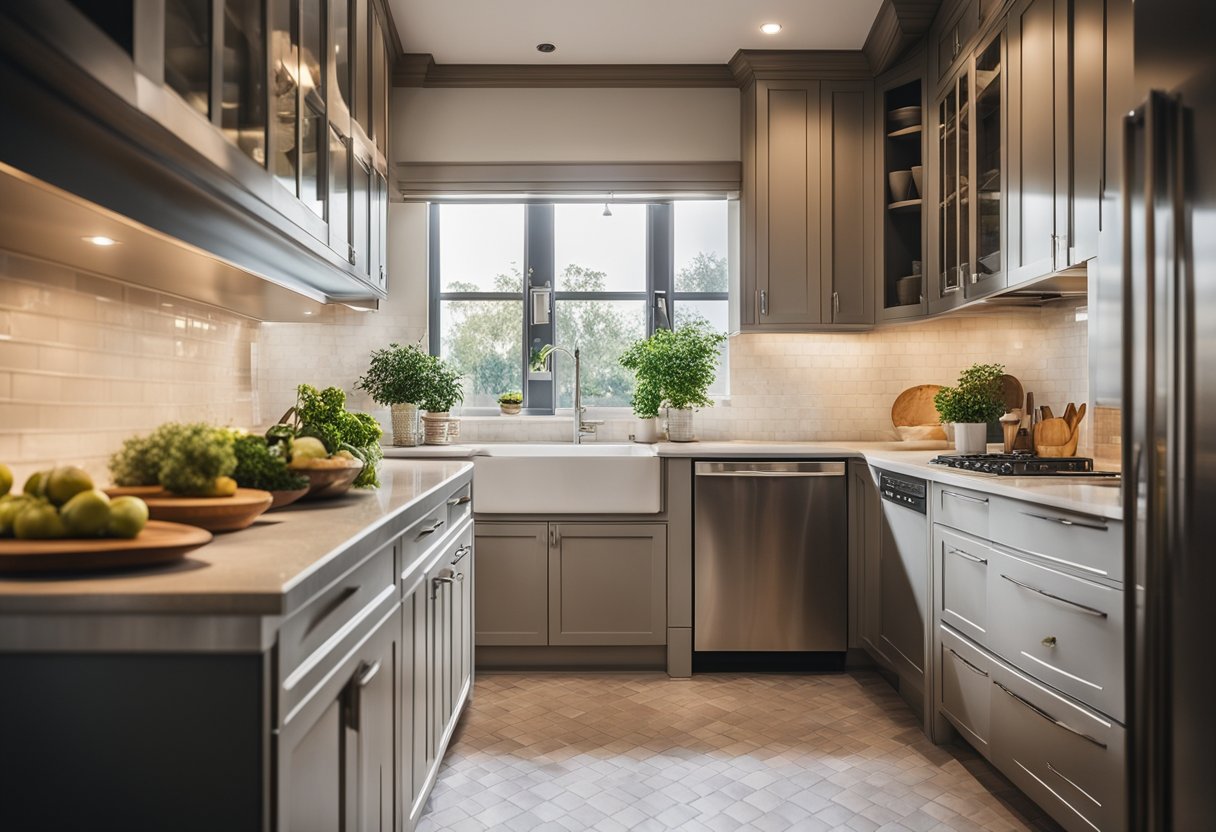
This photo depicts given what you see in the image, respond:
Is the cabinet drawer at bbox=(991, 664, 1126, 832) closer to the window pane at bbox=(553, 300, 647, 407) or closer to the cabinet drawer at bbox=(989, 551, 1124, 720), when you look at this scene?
the cabinet drawer at bbox=(989, 551, 1124, 720)

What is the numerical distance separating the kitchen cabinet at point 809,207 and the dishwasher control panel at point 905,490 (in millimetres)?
951

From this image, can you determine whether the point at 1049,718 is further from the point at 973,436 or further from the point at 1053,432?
the point at 973,436

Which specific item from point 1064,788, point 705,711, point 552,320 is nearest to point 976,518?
point 1064,788

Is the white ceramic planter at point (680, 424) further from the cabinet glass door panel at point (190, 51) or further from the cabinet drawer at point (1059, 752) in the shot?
the cabinet glass door panel at point (190, 51)

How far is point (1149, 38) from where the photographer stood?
1.30m

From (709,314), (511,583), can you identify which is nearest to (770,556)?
(511,583)

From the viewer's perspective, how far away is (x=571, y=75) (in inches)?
157

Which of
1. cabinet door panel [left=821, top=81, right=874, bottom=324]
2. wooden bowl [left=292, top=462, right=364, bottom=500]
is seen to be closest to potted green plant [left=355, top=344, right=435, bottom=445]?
wooden bowl [left=292, top=462, right=364, bottom=500]

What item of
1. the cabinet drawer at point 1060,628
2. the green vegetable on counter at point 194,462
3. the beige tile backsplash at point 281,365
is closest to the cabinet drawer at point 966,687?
the cabinet drawer at point 1060,628

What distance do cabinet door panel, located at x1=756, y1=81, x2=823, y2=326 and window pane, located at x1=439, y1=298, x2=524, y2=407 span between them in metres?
1.28

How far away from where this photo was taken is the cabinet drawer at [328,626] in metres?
1.15

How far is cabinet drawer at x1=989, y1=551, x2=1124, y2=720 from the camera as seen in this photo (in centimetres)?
186

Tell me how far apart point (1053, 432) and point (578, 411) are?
2.05 m

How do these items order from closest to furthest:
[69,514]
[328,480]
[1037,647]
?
[69,514] → [328,480] → [1037,647]
